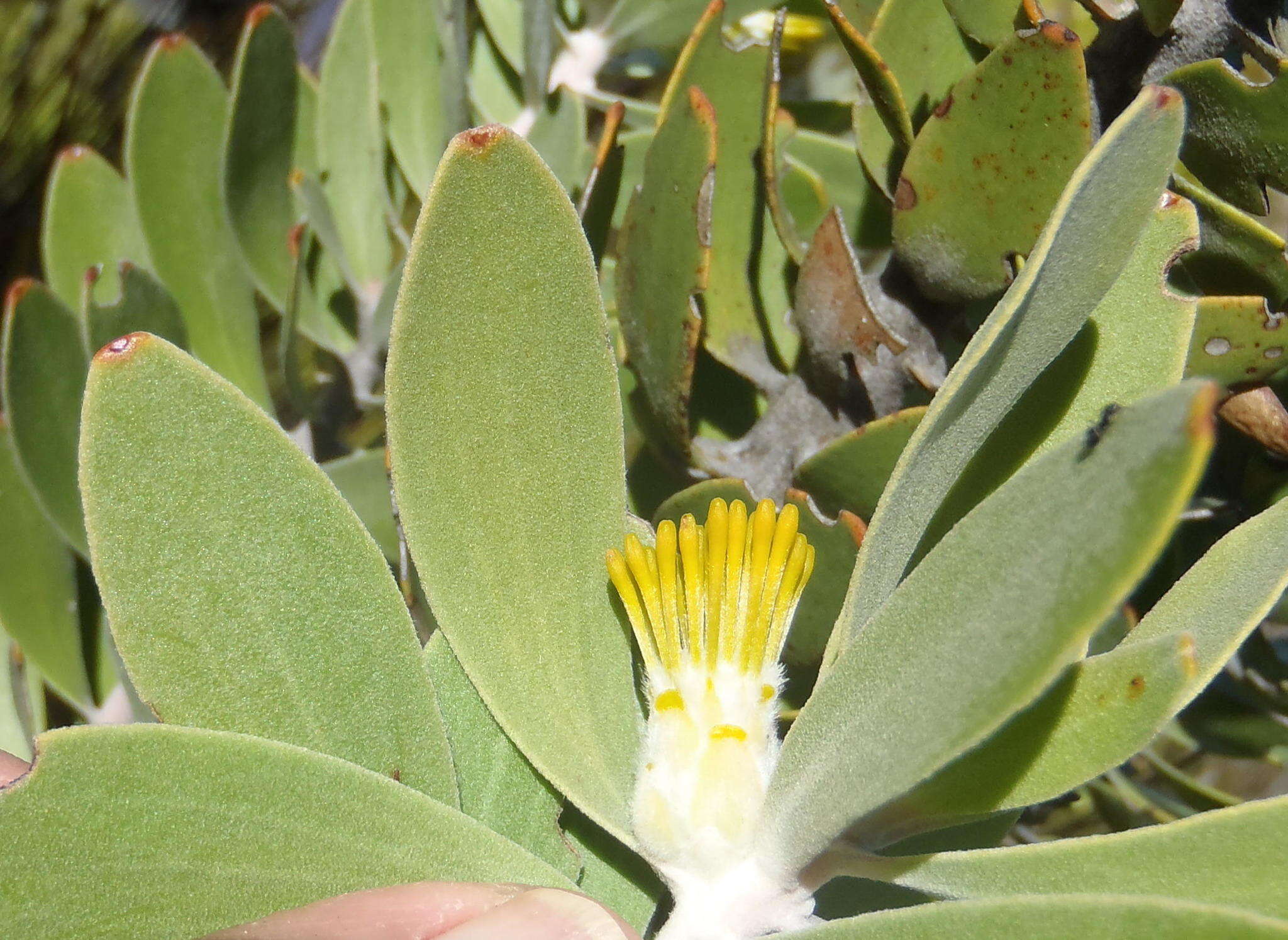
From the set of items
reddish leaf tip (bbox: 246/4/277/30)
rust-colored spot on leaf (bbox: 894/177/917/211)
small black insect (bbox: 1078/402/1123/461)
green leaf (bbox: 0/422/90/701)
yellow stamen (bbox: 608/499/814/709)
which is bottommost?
green leaf (bbox: 0/422/90/701)

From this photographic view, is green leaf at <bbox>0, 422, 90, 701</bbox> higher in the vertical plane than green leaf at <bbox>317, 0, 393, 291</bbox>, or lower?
lower

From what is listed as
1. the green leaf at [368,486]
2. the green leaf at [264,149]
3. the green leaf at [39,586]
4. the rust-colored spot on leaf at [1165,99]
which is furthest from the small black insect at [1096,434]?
the green leaf at [39,586]

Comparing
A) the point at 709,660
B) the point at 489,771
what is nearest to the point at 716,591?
the point at 709,660

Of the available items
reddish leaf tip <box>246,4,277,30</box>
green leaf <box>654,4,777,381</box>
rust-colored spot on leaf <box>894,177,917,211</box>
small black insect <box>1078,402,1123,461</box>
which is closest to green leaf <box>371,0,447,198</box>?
reddish leaf tip <box>246,4,277,30</box>

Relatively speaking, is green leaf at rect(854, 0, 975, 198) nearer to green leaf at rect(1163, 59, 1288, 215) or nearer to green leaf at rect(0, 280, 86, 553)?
green leaf at rect(1163, 59, 1288, 215)

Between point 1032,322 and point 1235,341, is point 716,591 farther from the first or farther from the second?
point 1235,341

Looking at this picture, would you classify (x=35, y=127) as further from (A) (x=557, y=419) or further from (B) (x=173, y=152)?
(A) (x=557, y=419)
